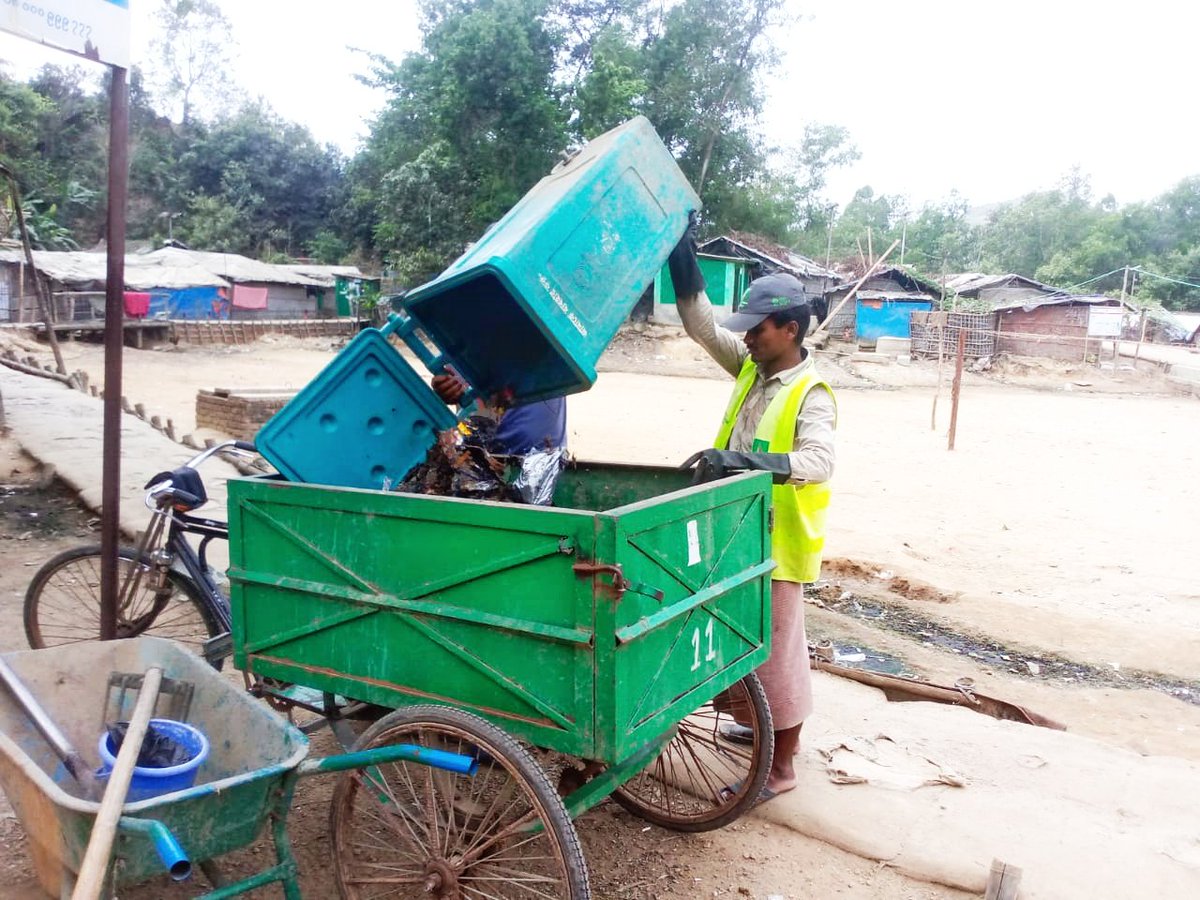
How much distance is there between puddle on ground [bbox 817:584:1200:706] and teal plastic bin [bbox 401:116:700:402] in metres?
3.06

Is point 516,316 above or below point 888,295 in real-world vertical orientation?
below

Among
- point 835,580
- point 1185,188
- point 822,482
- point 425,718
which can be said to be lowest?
point 835,580

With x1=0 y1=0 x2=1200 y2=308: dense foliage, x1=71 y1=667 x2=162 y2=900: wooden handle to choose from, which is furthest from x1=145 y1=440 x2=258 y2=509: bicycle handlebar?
x1=0 y1=0 x2=1200 y2=308: dense foliage

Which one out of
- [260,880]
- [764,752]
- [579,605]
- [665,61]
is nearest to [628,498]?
[764,752]

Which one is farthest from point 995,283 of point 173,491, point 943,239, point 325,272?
point 173,491

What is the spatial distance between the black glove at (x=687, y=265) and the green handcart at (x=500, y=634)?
3.12 feet

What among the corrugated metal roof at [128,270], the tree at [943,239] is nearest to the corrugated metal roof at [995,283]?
the tree at [943,239]

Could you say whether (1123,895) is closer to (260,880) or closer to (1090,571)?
(260,880)

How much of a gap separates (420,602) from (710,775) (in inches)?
64.5

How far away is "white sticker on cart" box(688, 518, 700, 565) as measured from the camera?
8.05 feet

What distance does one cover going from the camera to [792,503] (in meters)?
3.29

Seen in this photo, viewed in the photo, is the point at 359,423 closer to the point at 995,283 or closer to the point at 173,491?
the point at 173,491

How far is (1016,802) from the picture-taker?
340cm

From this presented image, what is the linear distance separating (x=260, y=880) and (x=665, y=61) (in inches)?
1295
